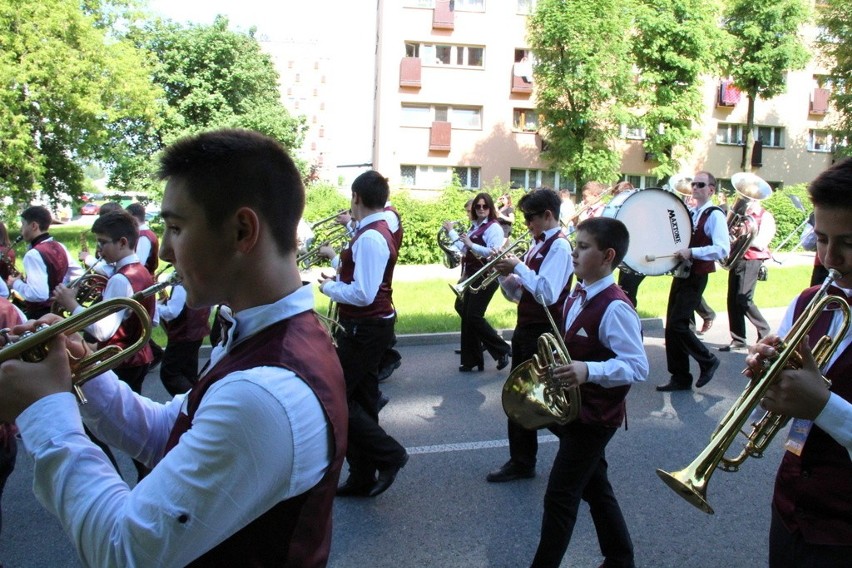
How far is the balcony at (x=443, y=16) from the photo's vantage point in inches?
1235

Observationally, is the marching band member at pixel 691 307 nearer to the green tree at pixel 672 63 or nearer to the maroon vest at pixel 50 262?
the maroon vest at pixel 50 262

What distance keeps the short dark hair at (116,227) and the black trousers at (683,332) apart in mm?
4835

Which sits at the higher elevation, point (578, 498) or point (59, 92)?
point (59, 92)

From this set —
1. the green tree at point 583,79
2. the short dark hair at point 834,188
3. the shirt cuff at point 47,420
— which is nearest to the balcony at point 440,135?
the green tree at point 583,79

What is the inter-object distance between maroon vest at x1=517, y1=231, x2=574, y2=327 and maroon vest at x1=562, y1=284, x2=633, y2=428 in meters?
1.30

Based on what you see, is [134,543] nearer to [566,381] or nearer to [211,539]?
[211,539]

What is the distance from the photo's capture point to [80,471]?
1.26 meters

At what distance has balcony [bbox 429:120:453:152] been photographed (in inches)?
1233

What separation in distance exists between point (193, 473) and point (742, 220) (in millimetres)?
8544

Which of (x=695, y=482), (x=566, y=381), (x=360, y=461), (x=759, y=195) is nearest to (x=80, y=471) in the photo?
(x=695, y=482)

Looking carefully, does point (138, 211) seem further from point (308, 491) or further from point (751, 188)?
point (308, 491)

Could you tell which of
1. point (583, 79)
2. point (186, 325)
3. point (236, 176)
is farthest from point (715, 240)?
point (583, 79)

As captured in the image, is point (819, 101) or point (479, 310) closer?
point (479, 310)

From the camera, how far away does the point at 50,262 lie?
6.69 metres
